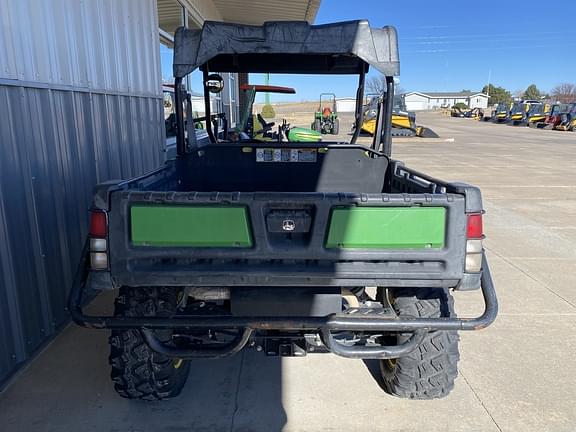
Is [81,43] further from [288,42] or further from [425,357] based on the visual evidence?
[425,357]

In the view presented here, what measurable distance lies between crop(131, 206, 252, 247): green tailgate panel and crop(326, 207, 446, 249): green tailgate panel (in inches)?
17.4

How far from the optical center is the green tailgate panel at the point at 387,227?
227 cm

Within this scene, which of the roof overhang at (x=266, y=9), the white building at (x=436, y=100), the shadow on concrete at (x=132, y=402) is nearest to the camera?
the shadow on concrete at (x=132, y=402)

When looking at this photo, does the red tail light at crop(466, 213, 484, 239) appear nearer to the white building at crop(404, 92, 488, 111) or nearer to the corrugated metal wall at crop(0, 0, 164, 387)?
the corrugated metal wall at crop(0, 0, 164, 387)

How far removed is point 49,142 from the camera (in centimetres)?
354

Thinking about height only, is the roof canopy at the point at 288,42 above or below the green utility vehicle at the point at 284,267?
above

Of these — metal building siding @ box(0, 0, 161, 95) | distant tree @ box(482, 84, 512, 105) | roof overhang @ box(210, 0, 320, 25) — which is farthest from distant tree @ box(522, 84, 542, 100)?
metal building siding @ box(0, 0, 161, 95)

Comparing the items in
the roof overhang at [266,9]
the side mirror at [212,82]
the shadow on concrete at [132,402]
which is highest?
the roof overhang at [266,9]

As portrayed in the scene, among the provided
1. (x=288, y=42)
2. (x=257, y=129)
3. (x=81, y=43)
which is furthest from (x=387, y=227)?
(x=257, y=129)

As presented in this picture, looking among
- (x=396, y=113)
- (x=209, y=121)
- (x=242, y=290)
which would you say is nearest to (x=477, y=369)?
(x=242, y=290)

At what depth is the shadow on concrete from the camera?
276 cm

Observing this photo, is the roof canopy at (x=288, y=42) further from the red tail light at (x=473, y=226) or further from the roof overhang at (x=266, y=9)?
the roof overhang at (x=266, y=9)

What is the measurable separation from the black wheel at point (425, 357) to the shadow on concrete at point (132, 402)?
76 centimetres

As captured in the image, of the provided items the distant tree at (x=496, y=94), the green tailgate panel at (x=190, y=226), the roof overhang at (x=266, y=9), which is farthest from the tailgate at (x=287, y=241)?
the distant tree at (x=496, y=94)
